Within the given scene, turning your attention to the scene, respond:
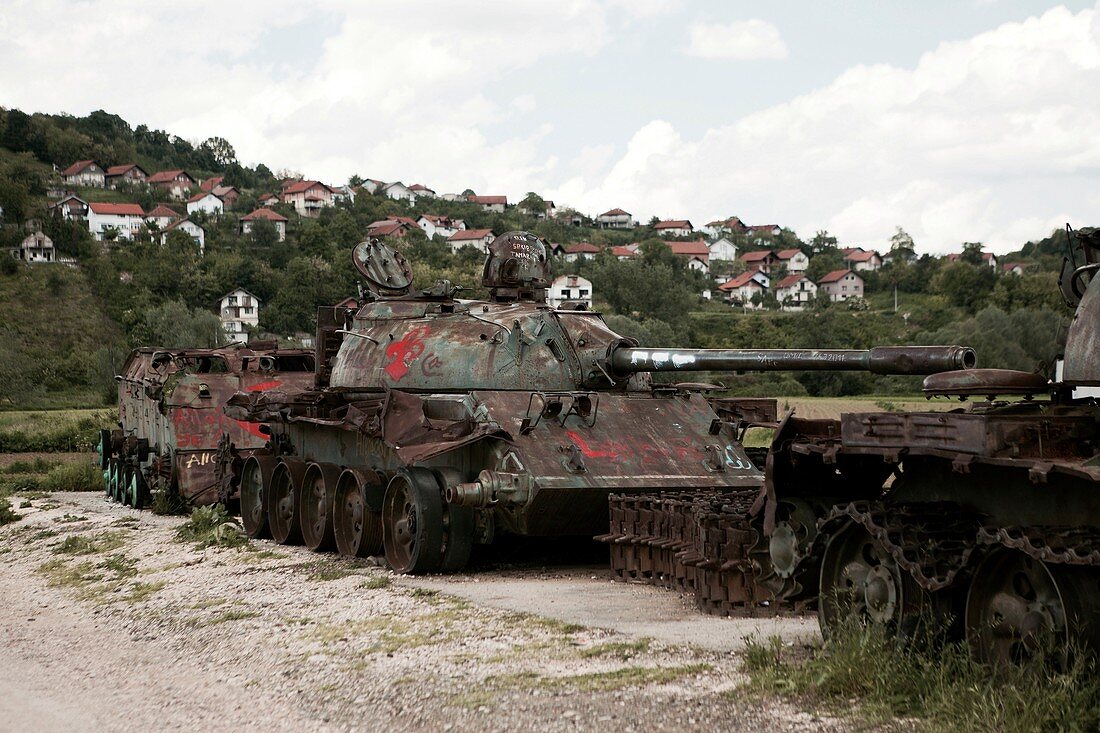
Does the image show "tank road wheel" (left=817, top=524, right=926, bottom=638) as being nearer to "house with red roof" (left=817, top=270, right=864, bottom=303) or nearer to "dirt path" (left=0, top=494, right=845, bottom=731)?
"dirt path" (left=0, top=494, right=845, bottom=731)

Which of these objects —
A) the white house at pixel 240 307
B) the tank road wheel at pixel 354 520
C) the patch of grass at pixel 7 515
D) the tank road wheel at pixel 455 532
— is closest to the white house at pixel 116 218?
the white house at pixel 240 307

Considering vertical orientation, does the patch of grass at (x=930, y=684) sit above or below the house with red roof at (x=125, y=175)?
below

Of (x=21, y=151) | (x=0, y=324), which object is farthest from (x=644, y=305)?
(x=21, y=151)

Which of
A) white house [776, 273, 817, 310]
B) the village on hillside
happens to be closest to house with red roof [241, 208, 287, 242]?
the village on hillside

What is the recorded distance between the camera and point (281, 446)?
1767 centimetres

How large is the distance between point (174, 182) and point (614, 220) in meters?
53.8

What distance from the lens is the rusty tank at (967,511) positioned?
22.2 feet

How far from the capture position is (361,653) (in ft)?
29.7

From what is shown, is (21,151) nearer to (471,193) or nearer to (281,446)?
(471,193)

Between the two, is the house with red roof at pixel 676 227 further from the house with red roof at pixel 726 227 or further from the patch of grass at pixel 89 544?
the patch of grass at pixel 89 544

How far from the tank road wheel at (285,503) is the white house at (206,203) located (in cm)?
11239

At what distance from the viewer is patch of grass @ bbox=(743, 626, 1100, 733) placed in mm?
6234

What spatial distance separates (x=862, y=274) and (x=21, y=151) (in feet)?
259

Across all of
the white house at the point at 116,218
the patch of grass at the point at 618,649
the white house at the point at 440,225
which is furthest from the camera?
the white house at the point at 116,218
